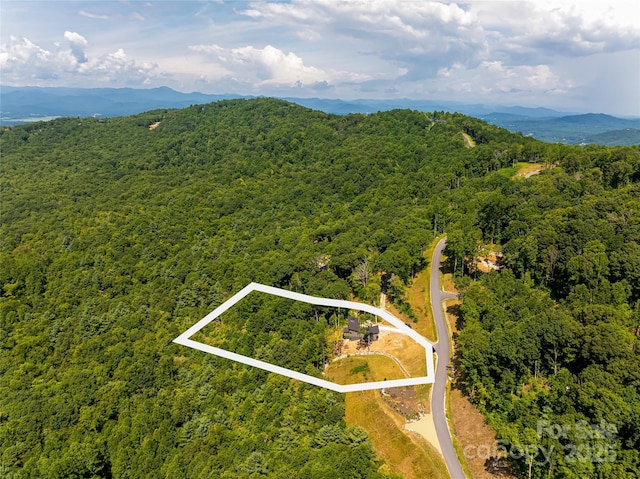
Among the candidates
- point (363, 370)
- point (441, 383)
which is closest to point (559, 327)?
point (441, 383)

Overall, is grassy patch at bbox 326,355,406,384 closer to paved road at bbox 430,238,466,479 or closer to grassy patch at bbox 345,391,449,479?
grassy patch at bbox 345,391,449,479

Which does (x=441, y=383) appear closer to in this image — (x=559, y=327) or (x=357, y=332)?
(x=357, y=332)

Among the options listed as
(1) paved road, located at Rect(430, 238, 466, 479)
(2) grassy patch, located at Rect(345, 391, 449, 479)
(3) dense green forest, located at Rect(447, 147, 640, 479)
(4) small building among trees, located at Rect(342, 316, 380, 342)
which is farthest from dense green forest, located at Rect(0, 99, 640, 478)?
(4) small building among trees, located at Rect(342, 316, 380, 342)

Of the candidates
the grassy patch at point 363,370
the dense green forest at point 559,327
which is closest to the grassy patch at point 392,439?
the grassy patch at point 363,370

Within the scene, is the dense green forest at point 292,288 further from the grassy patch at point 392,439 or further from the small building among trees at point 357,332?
the small building among trees at point 357,332

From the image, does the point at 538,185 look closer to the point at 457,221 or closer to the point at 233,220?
the point at 457,221

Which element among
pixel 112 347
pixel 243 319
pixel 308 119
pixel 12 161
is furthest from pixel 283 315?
pixel 12 161
